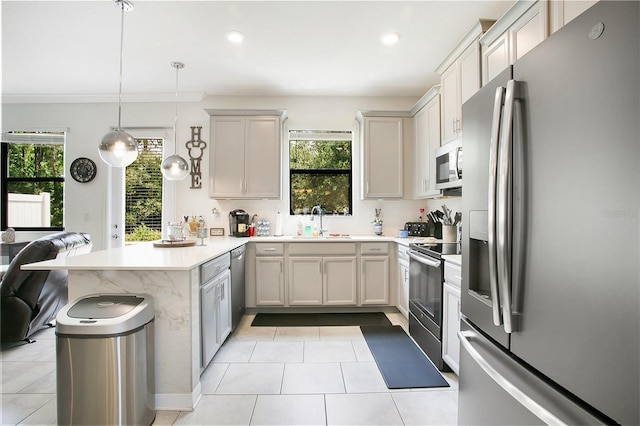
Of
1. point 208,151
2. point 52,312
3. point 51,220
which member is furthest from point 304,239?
point 51,220

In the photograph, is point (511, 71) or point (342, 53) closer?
point (511, 71)

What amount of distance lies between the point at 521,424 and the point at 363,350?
1.99 metres

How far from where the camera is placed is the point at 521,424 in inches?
34.9

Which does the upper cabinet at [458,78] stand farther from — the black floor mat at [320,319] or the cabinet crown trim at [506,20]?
the black floor mat at [320,319]

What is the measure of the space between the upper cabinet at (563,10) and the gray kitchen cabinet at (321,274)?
8.64ft

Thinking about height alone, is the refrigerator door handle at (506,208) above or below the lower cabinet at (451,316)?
above

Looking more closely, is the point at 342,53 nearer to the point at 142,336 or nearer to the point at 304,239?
the point at 304,239

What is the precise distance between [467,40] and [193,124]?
11.1 ft

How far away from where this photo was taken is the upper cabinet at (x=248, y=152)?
3.91 meters

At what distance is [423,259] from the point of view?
2.67 m

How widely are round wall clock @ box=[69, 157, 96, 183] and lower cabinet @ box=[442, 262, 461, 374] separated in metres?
4.61

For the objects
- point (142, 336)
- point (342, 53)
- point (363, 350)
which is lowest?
point (363, 350)

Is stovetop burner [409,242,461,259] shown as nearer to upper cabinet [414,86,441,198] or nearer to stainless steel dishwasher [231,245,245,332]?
Answer: upper cabinet [414,86,441,198]

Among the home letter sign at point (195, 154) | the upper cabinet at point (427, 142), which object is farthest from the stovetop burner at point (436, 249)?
the home letter sign at point (195, 154)
